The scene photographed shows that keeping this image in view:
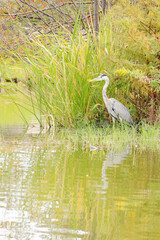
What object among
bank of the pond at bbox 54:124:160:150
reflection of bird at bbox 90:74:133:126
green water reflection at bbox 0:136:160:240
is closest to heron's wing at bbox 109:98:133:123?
reflection of bird at bbox 90:74:133:126

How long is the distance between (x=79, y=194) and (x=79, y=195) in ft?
0.13

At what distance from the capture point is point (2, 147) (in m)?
7.55

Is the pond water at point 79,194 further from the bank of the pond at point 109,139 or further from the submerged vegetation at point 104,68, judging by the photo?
the submerged vegetation at point 104,68

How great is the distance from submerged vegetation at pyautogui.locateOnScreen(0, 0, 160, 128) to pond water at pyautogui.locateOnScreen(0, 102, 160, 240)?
2.65m

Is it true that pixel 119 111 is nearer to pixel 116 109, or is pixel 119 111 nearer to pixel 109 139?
pixel 116 109

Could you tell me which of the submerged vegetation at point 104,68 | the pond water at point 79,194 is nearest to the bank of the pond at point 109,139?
the pond water at point 79,194

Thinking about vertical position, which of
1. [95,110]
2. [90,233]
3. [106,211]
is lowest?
[95,110]

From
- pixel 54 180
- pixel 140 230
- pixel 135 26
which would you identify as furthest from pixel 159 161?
pixel 135 26

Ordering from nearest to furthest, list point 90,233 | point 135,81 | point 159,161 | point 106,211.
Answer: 1. point 90,233
2. point 106,211
3. point 159,161
4. point 135,81

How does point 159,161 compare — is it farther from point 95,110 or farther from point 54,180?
point 95,110

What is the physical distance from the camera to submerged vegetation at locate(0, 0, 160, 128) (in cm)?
942

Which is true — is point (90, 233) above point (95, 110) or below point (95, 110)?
above

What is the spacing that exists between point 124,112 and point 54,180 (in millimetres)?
4863

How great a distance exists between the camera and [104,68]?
10469 millimetres
